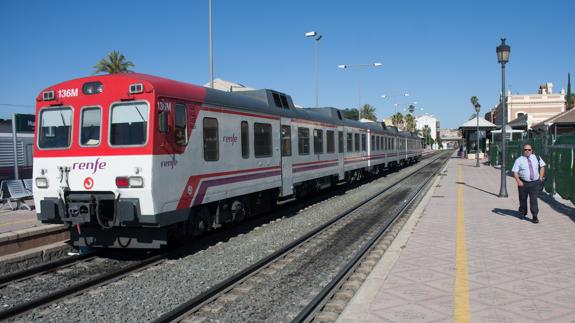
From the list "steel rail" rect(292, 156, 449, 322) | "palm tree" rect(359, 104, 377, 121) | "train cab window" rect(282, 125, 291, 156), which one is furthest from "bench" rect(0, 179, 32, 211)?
"palm tree" rect(359, 104, 377, 121)

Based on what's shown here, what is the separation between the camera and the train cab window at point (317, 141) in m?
15.0

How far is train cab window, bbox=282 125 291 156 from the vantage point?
12.4 metres

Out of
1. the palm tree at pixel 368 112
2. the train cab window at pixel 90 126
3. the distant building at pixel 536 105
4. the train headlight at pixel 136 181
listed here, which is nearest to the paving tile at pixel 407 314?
the train headlight at pixel 136 181

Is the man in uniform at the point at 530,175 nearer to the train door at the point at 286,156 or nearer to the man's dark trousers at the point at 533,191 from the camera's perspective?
the man's dark trousers at the point at 533,191

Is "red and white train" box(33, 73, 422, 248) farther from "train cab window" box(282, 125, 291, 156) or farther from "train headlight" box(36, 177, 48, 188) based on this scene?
"train cab window" box(282, 125, 291, 156)

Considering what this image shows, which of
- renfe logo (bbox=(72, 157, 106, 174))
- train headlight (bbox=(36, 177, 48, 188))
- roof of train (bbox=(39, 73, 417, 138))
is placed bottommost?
train headlight (bbox=(36, 177, 48, 188))

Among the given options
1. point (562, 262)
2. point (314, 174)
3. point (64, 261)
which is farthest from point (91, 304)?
point (314, 174)

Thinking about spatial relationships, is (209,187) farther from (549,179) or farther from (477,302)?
(549,179)

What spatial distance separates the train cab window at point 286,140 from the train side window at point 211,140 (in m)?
3.66

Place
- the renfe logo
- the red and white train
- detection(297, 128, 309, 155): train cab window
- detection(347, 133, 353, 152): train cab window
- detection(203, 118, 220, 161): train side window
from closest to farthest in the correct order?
the red and white train
the renfe logo
detection(203, 118, 220, 161): train side window
detection(297, 128, 309, 155): train cab window
detection(347, 133, 353, 152): train cab window

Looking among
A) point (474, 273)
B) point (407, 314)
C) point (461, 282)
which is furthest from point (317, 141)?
point (407, 314)

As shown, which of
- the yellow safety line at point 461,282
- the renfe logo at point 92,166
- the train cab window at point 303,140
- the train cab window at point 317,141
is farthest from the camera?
the train cab window at point 317,141

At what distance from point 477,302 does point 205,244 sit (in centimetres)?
551

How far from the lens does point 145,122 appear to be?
283 inches
